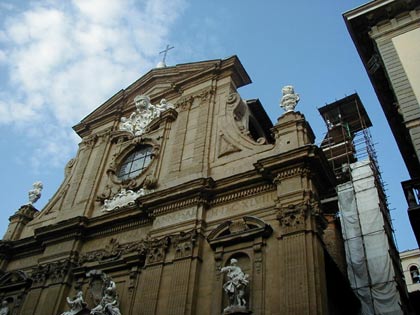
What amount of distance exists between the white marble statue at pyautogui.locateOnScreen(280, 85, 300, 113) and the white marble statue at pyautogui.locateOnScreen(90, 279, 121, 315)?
6.37 metres

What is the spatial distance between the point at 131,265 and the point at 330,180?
551 cm

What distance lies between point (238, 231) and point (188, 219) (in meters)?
1.55

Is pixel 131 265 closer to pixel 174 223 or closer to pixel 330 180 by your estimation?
pixel 174 223

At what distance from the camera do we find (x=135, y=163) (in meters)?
15.7

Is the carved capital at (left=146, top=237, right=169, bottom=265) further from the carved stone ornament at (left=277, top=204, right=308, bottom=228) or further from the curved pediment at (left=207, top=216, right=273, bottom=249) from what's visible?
the carved stone ornament at (left=277, top=204, right=308, bottom=228)

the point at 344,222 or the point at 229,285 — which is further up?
the point at 344,222

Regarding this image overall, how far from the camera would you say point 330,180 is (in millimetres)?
11391

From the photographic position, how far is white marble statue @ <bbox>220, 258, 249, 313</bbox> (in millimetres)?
9414

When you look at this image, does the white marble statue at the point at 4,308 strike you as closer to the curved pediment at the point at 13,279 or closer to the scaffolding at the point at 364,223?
the curved pediment at the point at 13,279

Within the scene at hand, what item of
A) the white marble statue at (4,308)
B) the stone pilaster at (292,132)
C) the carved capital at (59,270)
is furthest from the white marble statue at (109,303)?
the stone pilaster at (292,132)

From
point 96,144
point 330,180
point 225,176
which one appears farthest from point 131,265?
point 96,144

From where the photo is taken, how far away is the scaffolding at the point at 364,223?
1253 centimetres

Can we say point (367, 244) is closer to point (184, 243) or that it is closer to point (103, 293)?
point (184, 243)

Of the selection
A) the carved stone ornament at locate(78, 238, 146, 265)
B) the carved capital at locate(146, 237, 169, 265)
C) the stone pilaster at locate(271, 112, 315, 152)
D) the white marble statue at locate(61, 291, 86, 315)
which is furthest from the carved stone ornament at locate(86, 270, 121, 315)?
the stone pilaster at locate(271, 112, 315, 152)
